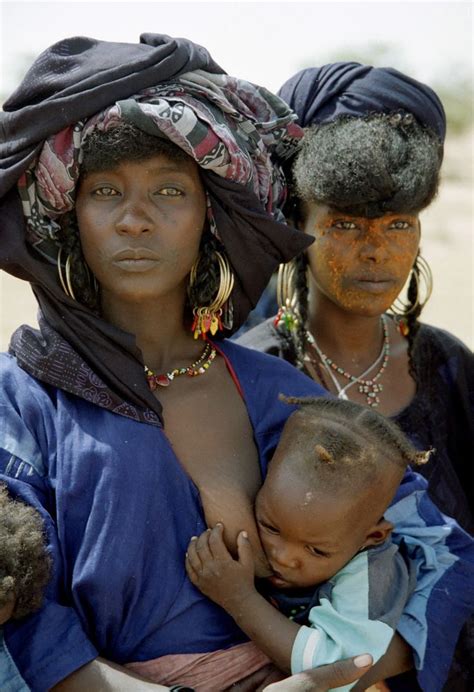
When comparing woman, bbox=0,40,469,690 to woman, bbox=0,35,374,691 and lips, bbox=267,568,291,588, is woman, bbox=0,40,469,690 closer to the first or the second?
woman, bbox=0,35,374,691

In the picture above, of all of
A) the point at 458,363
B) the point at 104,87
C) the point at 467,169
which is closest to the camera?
the point at 104,87

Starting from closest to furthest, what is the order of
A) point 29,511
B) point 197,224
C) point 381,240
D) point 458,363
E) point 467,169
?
point 29,511, point 197,224, point 381,240, point 458,363, point 467,169

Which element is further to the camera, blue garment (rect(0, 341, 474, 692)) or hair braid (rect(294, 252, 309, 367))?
hair braid (rect(294, 252, 309, 367))

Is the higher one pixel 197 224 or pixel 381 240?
pixel 197 224

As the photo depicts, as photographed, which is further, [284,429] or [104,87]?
[284,429]

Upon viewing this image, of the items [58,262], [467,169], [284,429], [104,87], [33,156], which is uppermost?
[104,87]

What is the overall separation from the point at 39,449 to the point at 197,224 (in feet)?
2.38

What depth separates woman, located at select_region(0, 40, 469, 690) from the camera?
102 inches

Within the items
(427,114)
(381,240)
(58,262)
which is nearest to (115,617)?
(58,262)

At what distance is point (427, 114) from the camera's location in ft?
12.8

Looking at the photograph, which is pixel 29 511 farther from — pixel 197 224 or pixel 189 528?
pixel 197 224

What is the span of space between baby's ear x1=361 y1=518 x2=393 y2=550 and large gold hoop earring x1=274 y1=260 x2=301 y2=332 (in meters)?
1.30

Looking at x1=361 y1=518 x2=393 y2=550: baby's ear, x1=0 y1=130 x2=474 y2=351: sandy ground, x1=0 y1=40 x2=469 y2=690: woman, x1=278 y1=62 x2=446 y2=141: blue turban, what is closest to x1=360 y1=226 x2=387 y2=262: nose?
x1=278 y1=62 x2=446 y2=141: blue turban

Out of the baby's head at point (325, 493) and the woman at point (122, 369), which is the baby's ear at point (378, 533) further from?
the woman at point (122, 369)
